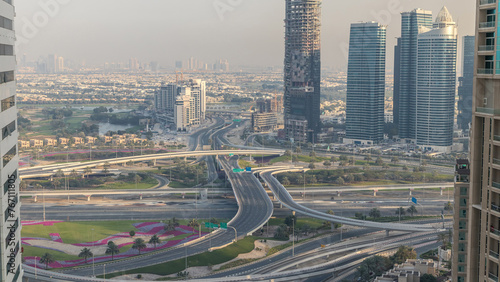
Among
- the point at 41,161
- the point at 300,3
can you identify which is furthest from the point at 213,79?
the point at 41,161

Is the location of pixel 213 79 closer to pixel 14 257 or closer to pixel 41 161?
pixel 41 161

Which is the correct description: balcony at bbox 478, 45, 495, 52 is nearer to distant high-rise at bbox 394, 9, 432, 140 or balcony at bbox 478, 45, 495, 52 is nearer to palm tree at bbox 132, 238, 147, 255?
palm tree at bbox 132, 238, 147, 255

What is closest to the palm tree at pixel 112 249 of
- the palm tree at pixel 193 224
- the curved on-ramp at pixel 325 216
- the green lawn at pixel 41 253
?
the green lawn at pixel 41 253

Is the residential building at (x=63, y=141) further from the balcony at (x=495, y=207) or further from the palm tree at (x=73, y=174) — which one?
the balcony at (x=495, y=207)

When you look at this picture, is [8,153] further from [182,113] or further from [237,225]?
[182,113]

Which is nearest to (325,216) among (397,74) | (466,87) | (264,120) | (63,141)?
(466,87)

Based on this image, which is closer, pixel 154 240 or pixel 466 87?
pixel 154 240

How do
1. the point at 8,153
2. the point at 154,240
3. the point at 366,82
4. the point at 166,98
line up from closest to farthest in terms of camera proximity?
the point at 8,153 → the point at 154,240 → the point at 366,82 → the point at 166,98
